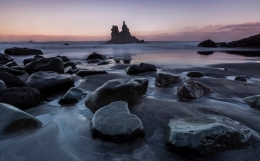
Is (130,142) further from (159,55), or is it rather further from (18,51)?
(18,51)

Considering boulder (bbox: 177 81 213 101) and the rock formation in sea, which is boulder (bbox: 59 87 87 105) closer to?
boulder (bbox: 177 81 213 101)

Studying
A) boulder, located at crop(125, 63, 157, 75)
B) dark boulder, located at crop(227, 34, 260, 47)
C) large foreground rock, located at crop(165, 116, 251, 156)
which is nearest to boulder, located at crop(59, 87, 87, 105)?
large foreground rock, located at crop(165, 116, 251, 156)

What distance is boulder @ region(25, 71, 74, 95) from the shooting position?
3.53 metres

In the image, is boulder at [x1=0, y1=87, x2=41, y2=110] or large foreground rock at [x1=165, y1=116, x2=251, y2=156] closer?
large foreground rock at [x1=165, y1=116, x2=251, y2=156]

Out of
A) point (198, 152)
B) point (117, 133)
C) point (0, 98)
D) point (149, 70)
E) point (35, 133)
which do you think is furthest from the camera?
point (149, 70)

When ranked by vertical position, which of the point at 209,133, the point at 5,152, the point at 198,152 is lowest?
the point at 5,152

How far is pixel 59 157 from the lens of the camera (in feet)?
4.99

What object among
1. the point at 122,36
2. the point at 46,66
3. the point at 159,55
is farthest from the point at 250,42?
the point at 122,36

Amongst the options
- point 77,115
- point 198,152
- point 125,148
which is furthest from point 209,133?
point 77,115

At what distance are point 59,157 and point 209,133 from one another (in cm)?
129

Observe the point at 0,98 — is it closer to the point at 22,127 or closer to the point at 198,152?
the point at 22,127

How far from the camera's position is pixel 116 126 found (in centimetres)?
175

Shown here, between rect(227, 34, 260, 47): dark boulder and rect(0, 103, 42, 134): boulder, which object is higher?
rect(227, 34, 260, 47): dark boulder

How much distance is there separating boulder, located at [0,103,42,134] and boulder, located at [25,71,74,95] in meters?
1.50
